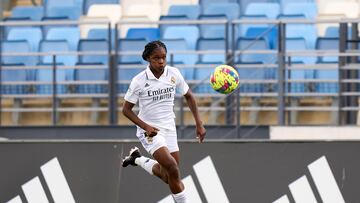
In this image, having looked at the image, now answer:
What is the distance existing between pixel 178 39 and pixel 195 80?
77 cm

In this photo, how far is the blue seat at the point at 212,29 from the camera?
60.8 ft

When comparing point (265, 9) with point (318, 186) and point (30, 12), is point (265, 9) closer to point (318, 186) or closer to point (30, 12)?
point (30, 12)

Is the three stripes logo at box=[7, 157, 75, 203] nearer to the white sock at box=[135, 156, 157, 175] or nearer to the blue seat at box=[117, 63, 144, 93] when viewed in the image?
the white sock at box=[135, 156, 157, 175]

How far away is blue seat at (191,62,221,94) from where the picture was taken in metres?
17.1

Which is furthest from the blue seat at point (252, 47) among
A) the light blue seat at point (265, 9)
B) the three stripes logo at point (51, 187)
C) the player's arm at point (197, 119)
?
the player's arm at point (197, 119)

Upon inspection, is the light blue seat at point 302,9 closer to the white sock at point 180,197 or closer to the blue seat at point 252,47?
the blue seat at point 252,47

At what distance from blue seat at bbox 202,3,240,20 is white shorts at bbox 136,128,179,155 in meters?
5.72

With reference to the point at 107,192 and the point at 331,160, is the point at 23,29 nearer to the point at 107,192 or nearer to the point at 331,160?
the point at 107,192

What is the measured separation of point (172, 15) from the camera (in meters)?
18.6

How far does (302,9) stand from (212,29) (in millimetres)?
1306

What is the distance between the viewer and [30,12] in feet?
65.7

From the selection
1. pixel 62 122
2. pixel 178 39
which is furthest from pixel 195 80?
pixel 62 122

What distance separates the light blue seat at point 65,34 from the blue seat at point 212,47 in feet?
6.70

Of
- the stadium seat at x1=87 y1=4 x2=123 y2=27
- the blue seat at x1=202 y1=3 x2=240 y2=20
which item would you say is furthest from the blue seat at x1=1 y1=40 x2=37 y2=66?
the blue seat at x1=202 y1=3 x2=240 y2=20
